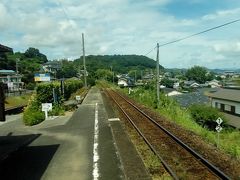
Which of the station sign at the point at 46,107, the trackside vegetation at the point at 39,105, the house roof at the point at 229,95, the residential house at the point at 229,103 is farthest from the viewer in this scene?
the house roof at the point at 229,95

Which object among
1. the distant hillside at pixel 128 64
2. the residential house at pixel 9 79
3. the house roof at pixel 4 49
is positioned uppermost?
the distant hillside at pixel 128 64

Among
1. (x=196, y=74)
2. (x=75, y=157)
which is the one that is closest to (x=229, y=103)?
(x=75, y=157)

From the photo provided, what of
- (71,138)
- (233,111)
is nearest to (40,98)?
(71,138)

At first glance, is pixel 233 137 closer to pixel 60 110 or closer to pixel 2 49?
pixel 60 110

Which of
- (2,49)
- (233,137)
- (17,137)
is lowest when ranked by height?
(233,137)

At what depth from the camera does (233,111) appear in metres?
38.5

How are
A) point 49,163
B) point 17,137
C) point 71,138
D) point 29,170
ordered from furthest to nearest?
point 17,137, point 71,138, point 49,163, point 29,170

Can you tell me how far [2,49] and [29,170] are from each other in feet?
16.1

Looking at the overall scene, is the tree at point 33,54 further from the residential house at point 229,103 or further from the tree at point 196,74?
the residential house at point 229,103

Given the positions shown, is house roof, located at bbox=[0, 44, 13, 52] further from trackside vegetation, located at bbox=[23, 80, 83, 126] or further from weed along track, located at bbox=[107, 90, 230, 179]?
trackside vegetation, located at bbox=[23, 80, 83, 126]

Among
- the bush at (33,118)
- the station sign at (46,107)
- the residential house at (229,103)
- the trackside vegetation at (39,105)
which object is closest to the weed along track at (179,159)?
the station sign at (46,107)

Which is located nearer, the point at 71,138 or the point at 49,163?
the point at 49,163

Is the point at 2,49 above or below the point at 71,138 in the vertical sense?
above

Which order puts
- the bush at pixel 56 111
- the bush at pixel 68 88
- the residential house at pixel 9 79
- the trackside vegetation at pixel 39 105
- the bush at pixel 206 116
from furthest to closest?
the bush at pixel 68 88 < the bush at pixel 206 116 < the residential house at pixel 9 79 < the bush at pixel 56 111 < the trackside vegetation at pixel 39 105
